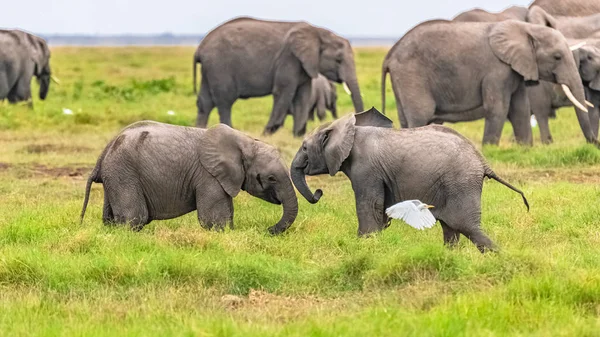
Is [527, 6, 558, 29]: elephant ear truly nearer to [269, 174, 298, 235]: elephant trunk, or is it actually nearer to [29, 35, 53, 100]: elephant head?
[269, 174, 298, 235]: elephant trunk

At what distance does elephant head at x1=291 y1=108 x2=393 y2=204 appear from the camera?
800 cm

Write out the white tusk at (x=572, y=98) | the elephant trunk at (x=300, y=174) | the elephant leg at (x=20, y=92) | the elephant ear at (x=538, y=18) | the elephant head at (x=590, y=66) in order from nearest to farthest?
1. the elephant trunk at (x=300, y=174)
2. the white tusk at (x=572, y=98)
3. the elephant head at (x=590, y=66)
4. the elephant ear at (x=538, y=18)
5. the elephant leg at (x=20, y=92)

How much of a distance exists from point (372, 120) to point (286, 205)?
2.85 ft

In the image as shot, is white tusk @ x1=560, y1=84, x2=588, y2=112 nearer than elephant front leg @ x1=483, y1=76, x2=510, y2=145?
Yes

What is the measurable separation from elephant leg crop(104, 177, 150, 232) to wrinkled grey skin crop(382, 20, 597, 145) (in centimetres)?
525

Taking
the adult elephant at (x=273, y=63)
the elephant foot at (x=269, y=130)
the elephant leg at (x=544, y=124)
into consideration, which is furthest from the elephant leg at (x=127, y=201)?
the elephant foot at (x=269, y=130)

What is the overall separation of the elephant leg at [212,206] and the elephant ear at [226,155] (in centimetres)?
8

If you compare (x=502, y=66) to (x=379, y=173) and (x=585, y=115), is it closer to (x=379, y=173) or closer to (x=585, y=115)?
(x=585, y=115)

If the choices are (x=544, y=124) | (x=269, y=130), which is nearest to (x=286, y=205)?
(x=544, y=124)

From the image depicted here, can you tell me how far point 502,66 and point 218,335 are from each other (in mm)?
8319

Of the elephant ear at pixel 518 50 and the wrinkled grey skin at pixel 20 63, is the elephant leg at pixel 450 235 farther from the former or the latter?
Answer: the wrinkled grey skin at pixel 20 63

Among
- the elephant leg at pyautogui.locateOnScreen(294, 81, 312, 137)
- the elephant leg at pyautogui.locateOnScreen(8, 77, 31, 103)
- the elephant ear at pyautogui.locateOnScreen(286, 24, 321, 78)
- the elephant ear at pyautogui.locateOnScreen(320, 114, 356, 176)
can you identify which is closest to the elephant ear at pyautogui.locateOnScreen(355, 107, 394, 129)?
the elephant ear at pyautogui.locateOnScreen(320, 114, 356, 176)

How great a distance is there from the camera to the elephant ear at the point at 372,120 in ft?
27.5

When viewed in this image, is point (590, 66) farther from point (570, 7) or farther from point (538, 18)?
point (570, 7)
